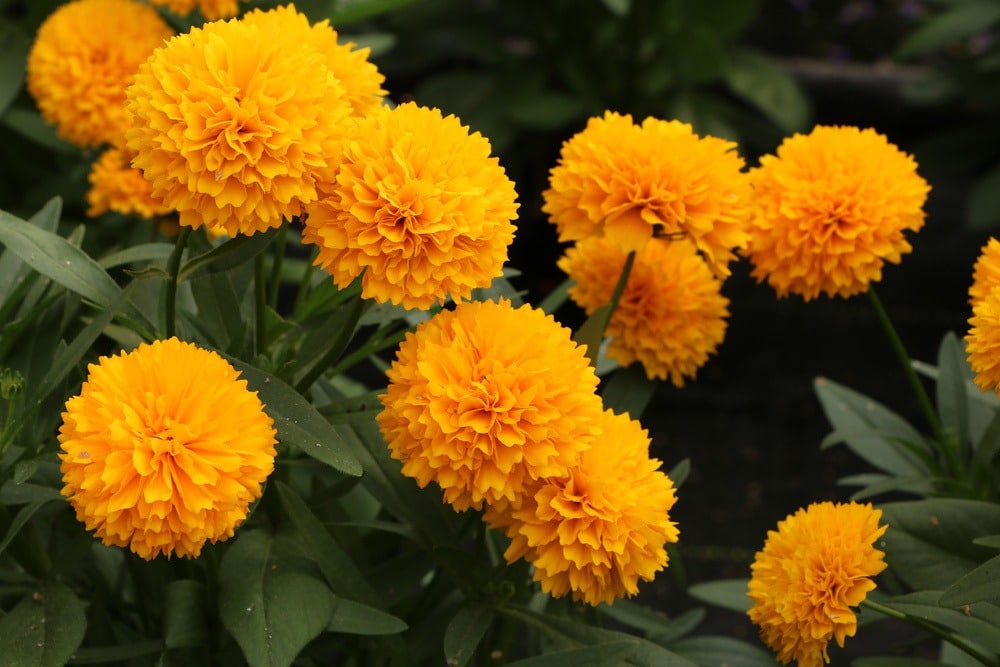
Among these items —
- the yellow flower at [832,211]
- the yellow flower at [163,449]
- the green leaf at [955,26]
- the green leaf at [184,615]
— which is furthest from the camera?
the green leaf at [955,26]

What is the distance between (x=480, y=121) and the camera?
3.16 meters

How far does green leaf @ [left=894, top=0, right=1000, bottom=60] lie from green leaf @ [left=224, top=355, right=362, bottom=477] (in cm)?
248

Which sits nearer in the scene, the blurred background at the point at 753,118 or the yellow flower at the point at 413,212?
the yellow flower at the point at 413,212

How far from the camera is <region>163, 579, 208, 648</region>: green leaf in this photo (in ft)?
3.35

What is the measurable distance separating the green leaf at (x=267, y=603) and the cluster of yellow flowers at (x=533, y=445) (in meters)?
0.15

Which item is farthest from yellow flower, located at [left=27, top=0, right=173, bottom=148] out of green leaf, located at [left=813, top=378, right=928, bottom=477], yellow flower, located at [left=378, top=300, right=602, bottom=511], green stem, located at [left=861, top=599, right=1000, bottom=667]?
green stem, located at [left=861, top=599, right=1000, bottom=667]

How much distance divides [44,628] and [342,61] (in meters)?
0.50

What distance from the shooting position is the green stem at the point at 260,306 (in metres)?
1.05

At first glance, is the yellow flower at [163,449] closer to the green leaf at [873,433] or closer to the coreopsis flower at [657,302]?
the coreopsis flower at [657,302]

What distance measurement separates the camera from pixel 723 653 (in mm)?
1301

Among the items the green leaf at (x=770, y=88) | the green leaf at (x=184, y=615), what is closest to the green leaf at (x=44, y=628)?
the green leaf at (x=184, y=615)

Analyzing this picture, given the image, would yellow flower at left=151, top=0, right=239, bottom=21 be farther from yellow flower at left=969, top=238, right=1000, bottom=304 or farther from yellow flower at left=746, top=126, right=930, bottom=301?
yellow flower at left=969, top=238, right=1000, bottom=304

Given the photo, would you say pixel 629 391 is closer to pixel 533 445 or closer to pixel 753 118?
pixel 533 445

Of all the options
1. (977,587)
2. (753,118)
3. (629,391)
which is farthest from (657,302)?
(753,118)
